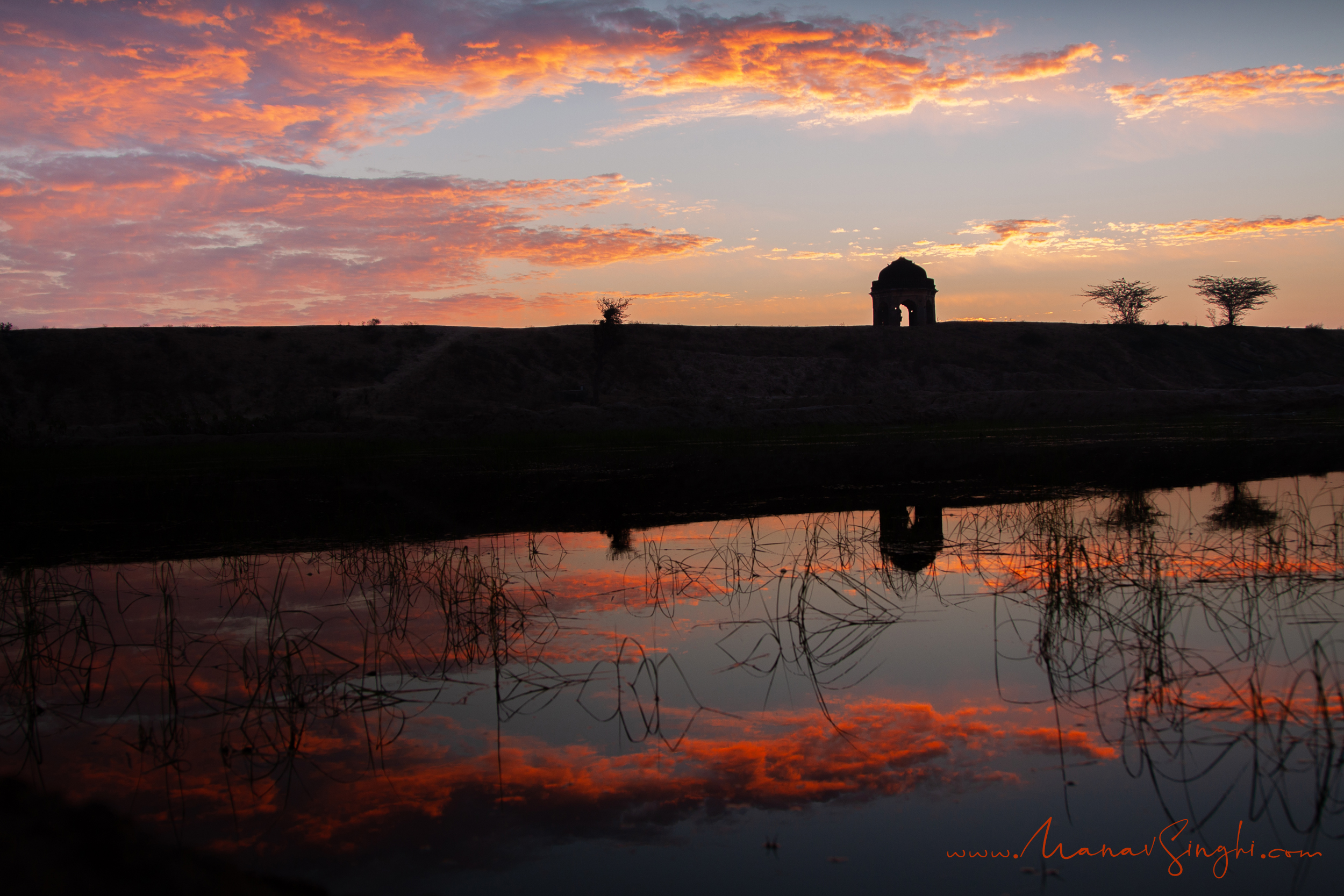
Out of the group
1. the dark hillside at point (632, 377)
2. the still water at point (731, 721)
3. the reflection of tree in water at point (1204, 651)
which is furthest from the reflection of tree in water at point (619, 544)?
the dark hillside at point (632, 377)

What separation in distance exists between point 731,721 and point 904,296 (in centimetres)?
7506

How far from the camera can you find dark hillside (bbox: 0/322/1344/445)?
43.0m

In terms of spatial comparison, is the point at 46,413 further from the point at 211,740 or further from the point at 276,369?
the point at 211,740

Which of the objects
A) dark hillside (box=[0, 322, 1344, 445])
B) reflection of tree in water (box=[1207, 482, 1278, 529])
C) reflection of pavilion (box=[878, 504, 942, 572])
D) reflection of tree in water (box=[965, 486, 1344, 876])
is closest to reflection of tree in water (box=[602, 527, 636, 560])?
reflection of pavilion (box=[878, 504, 942, 572])

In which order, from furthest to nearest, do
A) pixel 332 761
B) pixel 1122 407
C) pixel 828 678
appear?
pixel 1122 407 < pixel 828 678 < pixel 332 761

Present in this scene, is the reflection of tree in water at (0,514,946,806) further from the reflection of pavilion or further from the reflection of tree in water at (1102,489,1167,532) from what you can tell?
the reflection of tree in water at (1102,489,1167,532)

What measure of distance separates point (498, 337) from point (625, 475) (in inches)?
1911

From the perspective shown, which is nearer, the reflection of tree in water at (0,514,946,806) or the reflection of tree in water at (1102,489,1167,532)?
the reflection of tree in water at (0,514,946,806)

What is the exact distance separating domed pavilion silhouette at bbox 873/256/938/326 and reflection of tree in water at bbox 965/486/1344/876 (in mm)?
67538

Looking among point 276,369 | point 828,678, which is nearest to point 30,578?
point 828,678

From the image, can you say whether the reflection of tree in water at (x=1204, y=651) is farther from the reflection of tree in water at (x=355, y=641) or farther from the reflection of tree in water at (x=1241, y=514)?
the reflection of tree in water at (x=355, y=641)

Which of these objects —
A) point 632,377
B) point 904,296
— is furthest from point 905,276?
point 632,377

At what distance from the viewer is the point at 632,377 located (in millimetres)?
63938

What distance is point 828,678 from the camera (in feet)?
20.4
